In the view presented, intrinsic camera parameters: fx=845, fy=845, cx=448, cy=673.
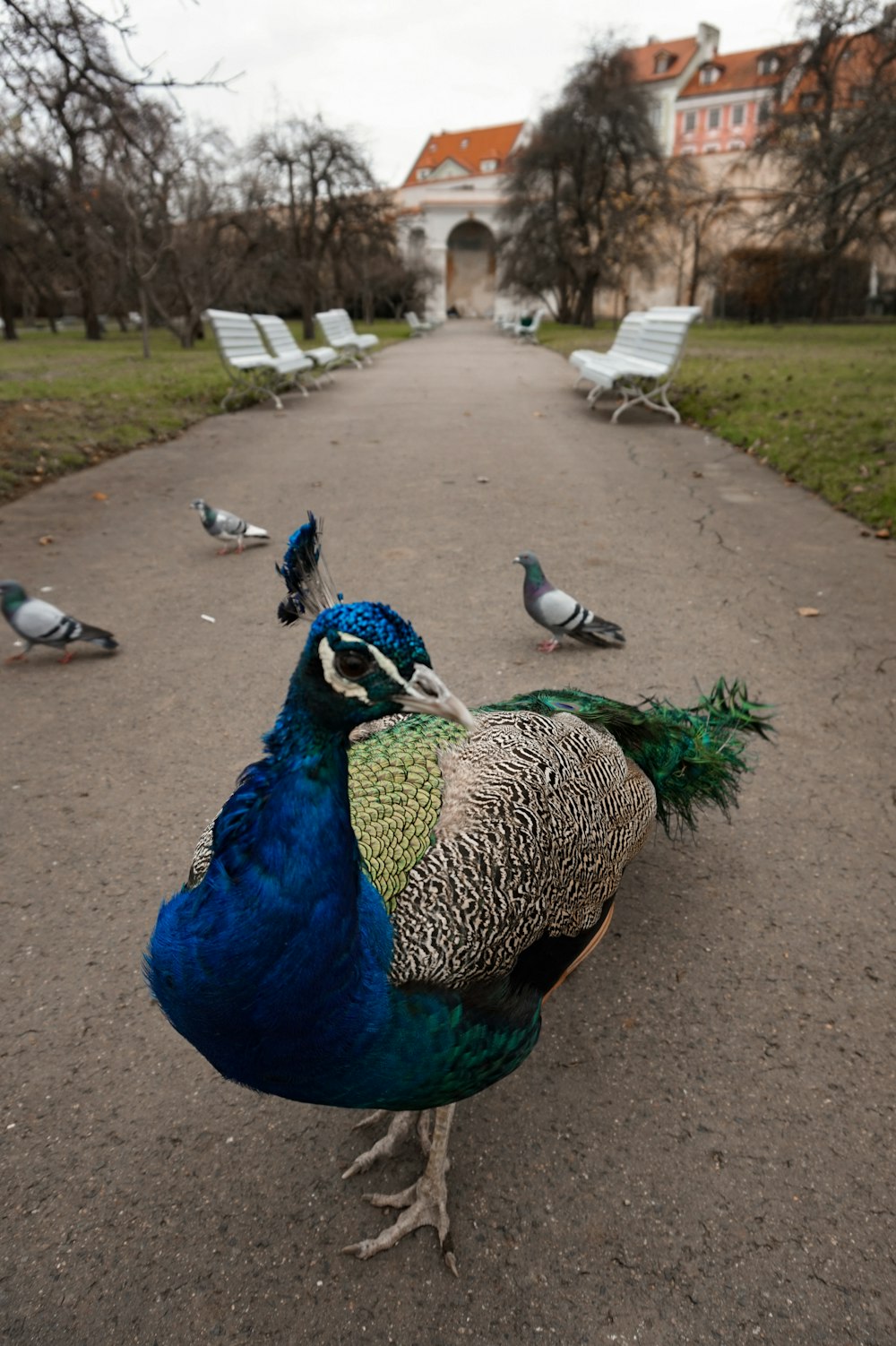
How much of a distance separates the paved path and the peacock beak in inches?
49.9

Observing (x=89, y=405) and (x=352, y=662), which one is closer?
(x=352, y=662)

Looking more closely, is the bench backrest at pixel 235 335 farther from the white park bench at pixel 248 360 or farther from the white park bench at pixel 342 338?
the white park bench at pixel 342 338

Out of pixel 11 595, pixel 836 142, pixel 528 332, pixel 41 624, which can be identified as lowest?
pixel 41 624

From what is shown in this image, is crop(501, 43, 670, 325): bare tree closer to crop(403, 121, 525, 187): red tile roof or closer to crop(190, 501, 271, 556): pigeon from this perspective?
crop(190, 501, 271, 556): pigeon

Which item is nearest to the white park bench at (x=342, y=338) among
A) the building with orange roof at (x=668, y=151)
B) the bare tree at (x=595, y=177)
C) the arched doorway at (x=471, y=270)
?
the bare tree at (x=595, y=177)

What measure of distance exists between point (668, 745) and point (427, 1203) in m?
1.45

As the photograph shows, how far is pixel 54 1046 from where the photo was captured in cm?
231

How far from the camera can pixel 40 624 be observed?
176 inches

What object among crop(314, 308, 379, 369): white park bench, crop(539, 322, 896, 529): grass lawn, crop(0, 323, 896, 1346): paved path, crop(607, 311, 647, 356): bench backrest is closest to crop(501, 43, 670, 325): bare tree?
crop(539, 322, 896, 529): grass lawn

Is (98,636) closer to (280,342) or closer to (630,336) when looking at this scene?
(630,336)

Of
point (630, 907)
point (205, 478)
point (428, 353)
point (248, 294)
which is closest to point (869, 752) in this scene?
point (630, 907)

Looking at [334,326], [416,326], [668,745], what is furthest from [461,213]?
[668,745]

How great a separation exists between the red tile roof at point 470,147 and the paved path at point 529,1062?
3158 inches

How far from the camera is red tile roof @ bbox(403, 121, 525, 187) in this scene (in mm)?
74875
